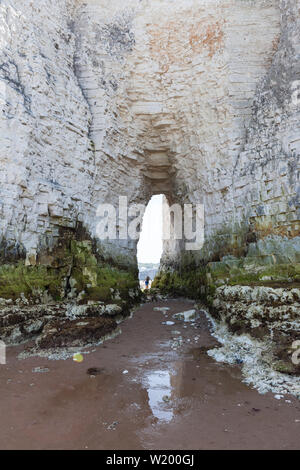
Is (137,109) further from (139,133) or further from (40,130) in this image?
(40,130)

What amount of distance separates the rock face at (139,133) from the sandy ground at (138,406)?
3.43 m

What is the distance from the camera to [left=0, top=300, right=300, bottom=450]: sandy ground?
395 cm

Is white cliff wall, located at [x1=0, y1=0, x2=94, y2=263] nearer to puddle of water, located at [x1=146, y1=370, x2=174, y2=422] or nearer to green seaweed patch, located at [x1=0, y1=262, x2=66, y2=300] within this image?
green seaweed patch, located at [x1=0, y1=262, x2=66, y2=300]

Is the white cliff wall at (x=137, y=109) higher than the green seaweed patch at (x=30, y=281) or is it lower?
higher

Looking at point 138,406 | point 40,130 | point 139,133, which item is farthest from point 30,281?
point 139,133

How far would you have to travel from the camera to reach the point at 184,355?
24.8ft

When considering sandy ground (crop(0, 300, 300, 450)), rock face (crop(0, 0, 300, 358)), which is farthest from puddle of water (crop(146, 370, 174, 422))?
rock face (crop(0, 0, 300, 358))

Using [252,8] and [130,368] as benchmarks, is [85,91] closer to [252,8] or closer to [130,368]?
[252,8]

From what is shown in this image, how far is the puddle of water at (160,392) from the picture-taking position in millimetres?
4742

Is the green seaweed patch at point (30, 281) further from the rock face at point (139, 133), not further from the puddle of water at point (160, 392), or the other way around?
the puddle of water at point (160, 392)

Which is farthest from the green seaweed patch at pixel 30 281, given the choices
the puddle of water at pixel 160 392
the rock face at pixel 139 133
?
the puddle of water at pixel 160 392

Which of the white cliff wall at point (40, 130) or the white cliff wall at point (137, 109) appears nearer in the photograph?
the white cliff wall at point (40, 130)

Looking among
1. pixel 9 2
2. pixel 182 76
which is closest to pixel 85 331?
pixel 9 2

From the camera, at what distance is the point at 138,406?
4.98 meters
